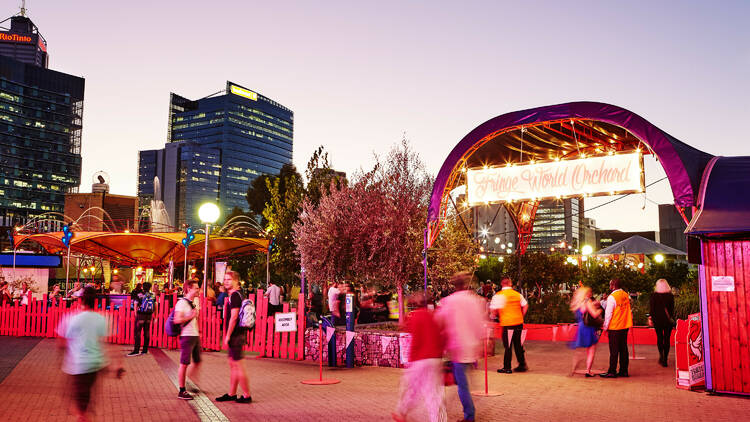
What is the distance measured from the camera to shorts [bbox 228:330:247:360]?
8281 millimetres

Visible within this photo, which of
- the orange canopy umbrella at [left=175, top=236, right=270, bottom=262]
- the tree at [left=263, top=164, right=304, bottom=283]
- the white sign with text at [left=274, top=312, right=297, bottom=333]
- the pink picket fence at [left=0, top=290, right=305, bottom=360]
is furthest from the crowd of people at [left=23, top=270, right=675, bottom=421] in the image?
the tree at [left=263, top=164, right=304, bottom=283]

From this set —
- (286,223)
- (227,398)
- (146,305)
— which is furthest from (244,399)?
(286,223)

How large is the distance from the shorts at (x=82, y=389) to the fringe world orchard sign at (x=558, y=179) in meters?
11.5

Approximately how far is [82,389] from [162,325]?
10527mm

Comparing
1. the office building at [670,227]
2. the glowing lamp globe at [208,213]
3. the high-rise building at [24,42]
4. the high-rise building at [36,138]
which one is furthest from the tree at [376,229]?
the high-rise building at [24,42]

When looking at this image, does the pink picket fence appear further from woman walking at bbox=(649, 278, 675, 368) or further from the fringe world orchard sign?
woman walking at bbox=(649, 278, 675, 368)

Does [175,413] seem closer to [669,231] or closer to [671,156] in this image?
[671,156]

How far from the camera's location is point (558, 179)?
14.9 meters

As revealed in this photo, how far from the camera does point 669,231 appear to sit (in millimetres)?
101000

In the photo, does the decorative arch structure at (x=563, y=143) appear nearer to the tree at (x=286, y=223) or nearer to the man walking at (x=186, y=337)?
the man walking at (x=186, y=337)

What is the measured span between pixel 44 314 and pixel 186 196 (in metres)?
186

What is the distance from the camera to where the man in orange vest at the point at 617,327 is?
10.9 meters

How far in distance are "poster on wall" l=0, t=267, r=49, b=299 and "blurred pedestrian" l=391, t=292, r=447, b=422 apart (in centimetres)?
2606

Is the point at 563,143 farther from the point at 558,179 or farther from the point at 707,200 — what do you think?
the point at 707,200
